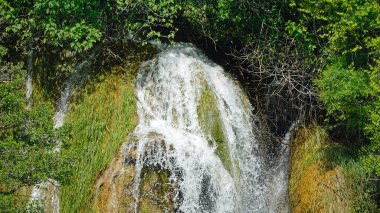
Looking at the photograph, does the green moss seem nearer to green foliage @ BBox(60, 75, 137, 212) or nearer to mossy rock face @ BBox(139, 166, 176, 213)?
green foliage @ BBox(60, 75, 137, 212)

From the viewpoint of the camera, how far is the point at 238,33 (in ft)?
30.9

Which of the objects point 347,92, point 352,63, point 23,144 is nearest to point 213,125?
point 347,92

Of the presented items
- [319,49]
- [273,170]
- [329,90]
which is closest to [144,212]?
[273,170]

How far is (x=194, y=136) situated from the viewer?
8.49 metres

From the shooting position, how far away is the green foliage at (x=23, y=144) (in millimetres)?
6605

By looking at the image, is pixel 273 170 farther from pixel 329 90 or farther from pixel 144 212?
pixel 144 212

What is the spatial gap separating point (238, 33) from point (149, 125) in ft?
6.99

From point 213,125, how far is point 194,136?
0.33m

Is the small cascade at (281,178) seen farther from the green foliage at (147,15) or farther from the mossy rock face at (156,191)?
the green foliage at (147,15)

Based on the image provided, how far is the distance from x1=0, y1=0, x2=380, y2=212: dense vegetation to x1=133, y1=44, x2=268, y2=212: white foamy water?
439 millimetres

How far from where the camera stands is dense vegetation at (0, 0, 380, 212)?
8.18 metres

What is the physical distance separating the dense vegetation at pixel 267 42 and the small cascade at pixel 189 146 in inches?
19.0

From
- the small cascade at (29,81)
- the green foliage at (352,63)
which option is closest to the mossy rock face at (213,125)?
the green foliage at (352,63)

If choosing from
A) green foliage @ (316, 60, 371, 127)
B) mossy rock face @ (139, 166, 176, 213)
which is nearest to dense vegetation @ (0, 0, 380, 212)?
green foliage @ (316, 60, 371, 127)
